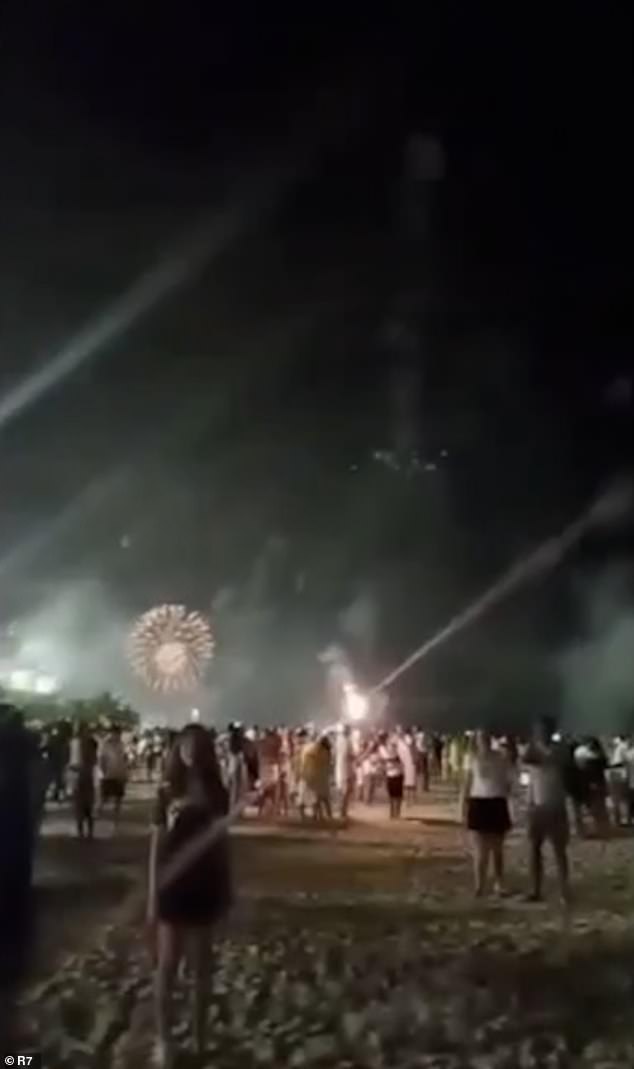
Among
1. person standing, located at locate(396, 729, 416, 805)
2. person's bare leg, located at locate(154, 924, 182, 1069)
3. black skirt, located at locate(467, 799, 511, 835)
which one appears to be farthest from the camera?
black skirt, located at locate(467, 799, 511, 835)

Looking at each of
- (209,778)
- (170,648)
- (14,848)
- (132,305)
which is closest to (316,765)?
(209,778)

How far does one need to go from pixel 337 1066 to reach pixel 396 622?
500mm

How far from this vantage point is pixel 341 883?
1449mm

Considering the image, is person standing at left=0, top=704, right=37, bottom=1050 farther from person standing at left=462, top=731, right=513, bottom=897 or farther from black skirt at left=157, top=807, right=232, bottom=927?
person standing at left=462, top=731, right=513, bottom=897

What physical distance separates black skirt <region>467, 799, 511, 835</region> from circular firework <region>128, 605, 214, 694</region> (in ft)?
1.41

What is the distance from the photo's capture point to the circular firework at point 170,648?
4.26 ft

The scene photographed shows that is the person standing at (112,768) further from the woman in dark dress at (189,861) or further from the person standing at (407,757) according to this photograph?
the person standing at (407,757)

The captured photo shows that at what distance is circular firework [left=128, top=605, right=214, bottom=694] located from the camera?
130 centimetres

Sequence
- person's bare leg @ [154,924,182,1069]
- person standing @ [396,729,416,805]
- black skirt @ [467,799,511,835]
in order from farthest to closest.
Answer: black skirt @ [467,799,511,835], person standing @ [396,729,416,805], person's bare leg @ [154,924,182,1069]

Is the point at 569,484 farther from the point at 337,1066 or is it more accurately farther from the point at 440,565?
the point at 337,1066

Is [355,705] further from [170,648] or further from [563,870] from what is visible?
[563,870]

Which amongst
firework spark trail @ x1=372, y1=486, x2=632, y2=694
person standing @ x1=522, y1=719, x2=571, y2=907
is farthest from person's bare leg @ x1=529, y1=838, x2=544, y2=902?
firework spark trail @ x1=372, y1=486, x2=632, y2=694

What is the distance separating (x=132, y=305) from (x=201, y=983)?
85 cm

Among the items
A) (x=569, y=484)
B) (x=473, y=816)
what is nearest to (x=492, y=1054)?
(x=473, y=816)
